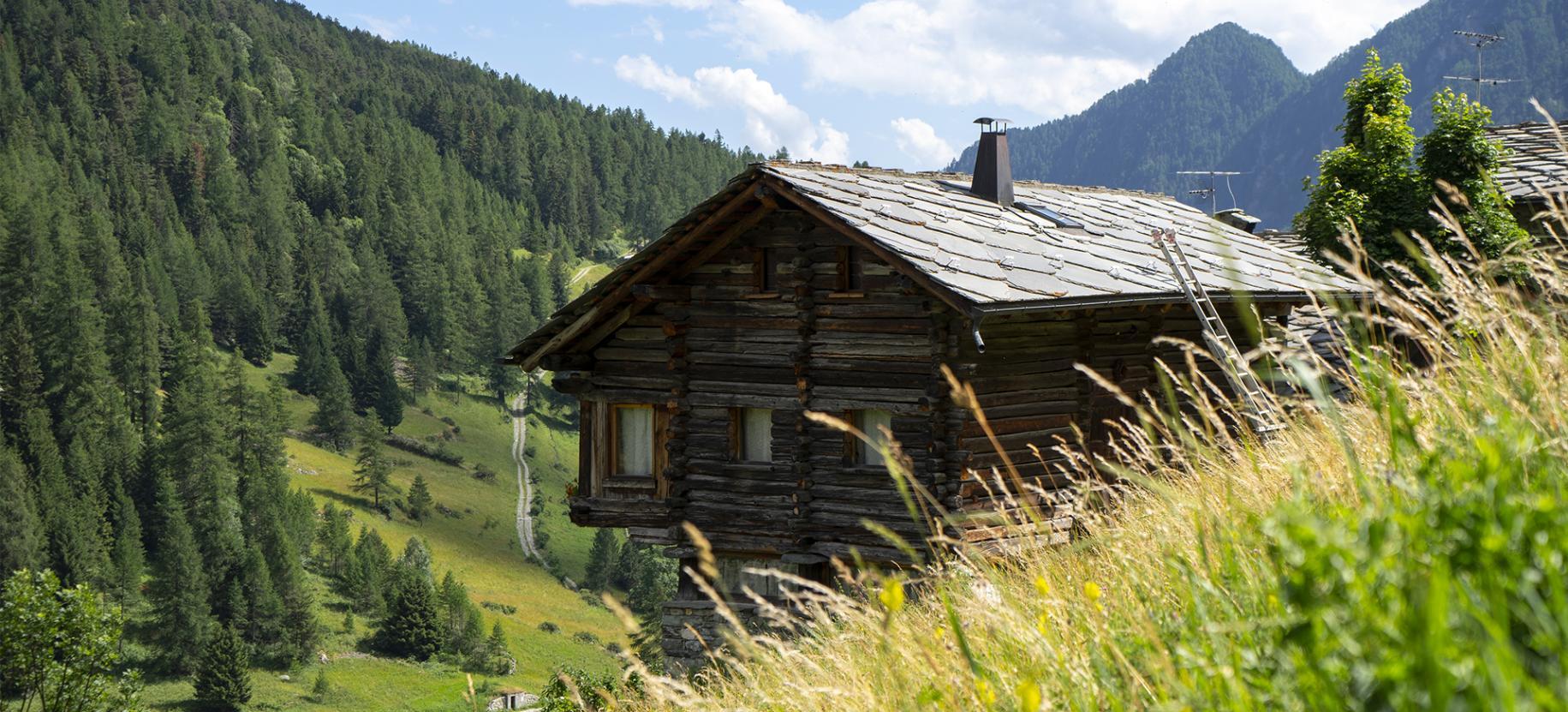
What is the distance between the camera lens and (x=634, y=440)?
1697 centimetres

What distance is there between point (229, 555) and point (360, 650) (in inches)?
503

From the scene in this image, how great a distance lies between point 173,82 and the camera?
509 ft

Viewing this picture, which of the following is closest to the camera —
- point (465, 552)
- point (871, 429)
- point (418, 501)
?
point (871, 429)

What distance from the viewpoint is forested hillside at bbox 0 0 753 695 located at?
303ft

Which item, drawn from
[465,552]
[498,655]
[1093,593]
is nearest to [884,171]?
[1093,593]

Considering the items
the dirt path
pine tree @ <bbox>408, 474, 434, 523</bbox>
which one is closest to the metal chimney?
the dirt path

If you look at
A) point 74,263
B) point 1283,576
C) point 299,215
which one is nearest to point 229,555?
point 74,263

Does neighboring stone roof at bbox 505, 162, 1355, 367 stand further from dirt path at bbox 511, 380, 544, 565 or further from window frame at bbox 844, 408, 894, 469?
dirt path at bbox 511, 380, 544, 565

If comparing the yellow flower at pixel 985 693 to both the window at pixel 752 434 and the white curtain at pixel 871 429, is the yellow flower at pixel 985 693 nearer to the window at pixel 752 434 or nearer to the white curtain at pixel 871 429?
the white curtain at pixel 871 429

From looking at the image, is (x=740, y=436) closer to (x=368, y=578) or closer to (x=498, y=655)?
(x=498, y=655)

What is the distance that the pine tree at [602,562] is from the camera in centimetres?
10662

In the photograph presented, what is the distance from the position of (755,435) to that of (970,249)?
3676 millimetres

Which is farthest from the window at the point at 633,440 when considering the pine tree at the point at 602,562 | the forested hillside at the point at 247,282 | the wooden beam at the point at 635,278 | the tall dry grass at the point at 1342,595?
the pine tree at the point at 602,562

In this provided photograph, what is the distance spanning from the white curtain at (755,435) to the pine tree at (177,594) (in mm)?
81463
